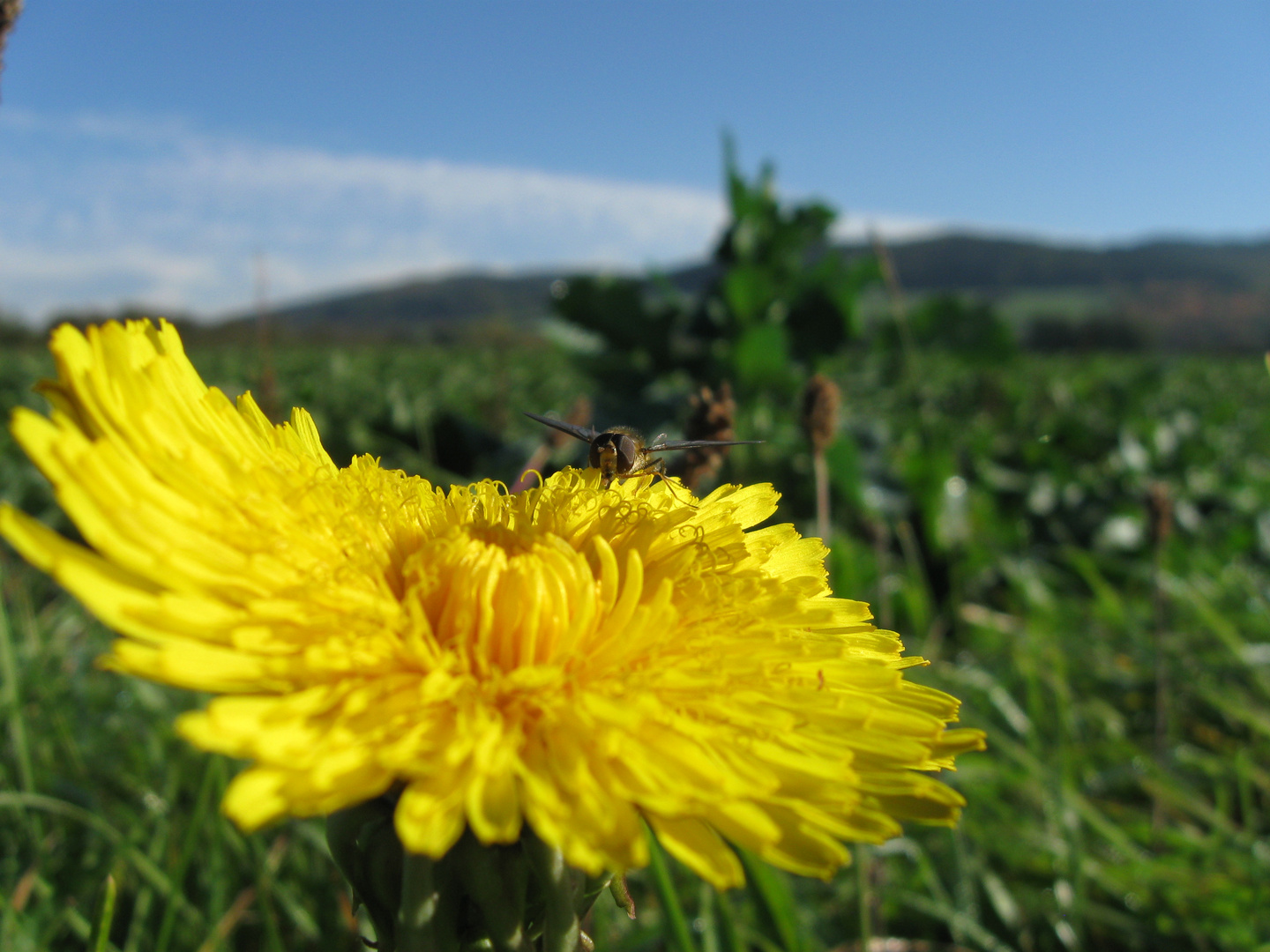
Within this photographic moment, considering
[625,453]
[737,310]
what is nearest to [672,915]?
[625,453]

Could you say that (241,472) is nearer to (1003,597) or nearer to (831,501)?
(831,501)

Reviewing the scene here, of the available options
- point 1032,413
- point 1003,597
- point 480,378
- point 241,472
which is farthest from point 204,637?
point 480,378

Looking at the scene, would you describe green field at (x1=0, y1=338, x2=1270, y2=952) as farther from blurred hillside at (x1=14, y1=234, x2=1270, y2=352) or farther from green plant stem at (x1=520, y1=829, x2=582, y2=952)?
blurred hillside at (x1=14, y1=234, x2=1270, y2=352)

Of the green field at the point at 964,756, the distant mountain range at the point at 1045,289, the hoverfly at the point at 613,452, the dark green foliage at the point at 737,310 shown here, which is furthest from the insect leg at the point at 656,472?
the distant mountain range at the point at 1045,289

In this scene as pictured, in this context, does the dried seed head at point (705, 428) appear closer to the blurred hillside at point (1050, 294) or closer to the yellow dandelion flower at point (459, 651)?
the yellow dandelion flower at point (459, 651)

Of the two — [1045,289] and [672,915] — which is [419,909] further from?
[1045,289]
